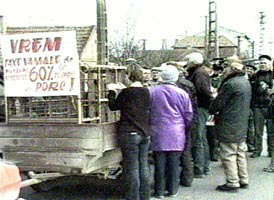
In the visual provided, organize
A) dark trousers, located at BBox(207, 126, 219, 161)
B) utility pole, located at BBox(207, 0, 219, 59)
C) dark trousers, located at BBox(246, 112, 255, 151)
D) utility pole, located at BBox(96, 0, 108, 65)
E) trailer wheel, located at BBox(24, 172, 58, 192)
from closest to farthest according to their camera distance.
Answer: trailer wheel, located at BBox(24, 172, 58, 192), dark trousers, located at BBox(207, 126, 219, 161), dark trousers, located at BBox(246, 112, 255, 151), utility pole, located at BBox(96, 0, 108, 65), utility pole, located at BBox(207, 0, 219, 59)

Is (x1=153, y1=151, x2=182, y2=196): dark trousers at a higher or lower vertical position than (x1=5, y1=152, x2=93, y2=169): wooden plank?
lower

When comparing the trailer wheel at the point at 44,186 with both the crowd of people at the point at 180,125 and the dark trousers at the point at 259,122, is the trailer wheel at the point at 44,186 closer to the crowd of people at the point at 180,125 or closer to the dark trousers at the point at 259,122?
the crowd of people at the point at 180,125

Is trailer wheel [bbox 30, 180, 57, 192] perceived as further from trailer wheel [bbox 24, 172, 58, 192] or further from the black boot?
the black boot

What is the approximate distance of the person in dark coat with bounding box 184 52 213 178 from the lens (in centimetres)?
839

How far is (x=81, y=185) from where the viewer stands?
802cm

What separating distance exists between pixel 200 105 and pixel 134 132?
7.58ft

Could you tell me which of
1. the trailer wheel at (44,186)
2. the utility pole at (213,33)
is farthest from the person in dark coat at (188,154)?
the utility pole at (213,33)

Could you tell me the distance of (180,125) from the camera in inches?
288

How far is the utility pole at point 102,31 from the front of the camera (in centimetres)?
1318

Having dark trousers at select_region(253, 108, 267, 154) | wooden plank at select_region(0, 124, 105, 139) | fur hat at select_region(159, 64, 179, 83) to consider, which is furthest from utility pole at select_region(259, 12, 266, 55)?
wooden plank at select_region(0, 124, 105, 139)

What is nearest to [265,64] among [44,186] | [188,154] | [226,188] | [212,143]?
[212,143]

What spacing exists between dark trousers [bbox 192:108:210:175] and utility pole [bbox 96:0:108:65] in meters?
4.83

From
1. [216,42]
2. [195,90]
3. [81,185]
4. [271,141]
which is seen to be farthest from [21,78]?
[216,42]

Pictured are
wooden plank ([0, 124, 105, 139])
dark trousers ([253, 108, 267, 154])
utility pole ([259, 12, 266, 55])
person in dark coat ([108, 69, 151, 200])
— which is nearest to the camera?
wooden plank ([0, 124, 105, 139])
